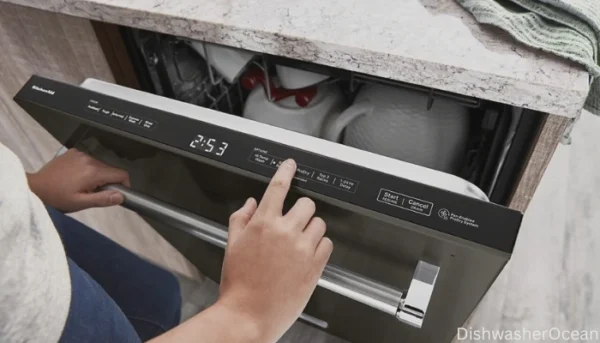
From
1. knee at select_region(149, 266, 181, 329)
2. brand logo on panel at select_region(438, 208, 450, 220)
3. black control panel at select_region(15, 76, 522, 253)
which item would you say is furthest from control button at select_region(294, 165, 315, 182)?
knee at select_region(149, 266, 181, 329)

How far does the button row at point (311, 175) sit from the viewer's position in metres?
Answer: 0.41

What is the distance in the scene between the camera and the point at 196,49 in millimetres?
680

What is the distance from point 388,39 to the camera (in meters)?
0.47

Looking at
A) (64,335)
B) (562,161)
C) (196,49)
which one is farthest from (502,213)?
(562,161)

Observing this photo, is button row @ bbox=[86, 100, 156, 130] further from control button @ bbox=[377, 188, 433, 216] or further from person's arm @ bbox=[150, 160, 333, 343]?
control button @ bbox=[377, 188, 433, 216]

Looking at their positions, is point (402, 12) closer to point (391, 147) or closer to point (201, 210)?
point (391, 147)

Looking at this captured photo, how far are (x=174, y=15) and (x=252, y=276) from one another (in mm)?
Answer: 295

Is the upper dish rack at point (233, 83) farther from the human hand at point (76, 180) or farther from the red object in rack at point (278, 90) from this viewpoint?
the human hand at point (76, 180)

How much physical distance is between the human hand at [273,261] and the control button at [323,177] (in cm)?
2

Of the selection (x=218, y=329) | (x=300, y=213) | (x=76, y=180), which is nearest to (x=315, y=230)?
(x=300, y=213)

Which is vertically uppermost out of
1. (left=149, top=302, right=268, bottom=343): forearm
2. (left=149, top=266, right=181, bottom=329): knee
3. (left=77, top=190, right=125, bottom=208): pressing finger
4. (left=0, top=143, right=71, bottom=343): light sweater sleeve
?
(left=0, top=143, right=71, bottom=343): light sweater sleeve

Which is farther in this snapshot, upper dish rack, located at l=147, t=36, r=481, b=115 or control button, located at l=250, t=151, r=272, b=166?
upper dish rack, located at l=147, t=36, r=481, b=115

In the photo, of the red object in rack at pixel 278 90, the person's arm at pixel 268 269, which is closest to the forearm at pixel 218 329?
the person's arm at pixel 268 269

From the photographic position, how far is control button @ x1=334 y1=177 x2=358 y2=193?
0.41 meters
